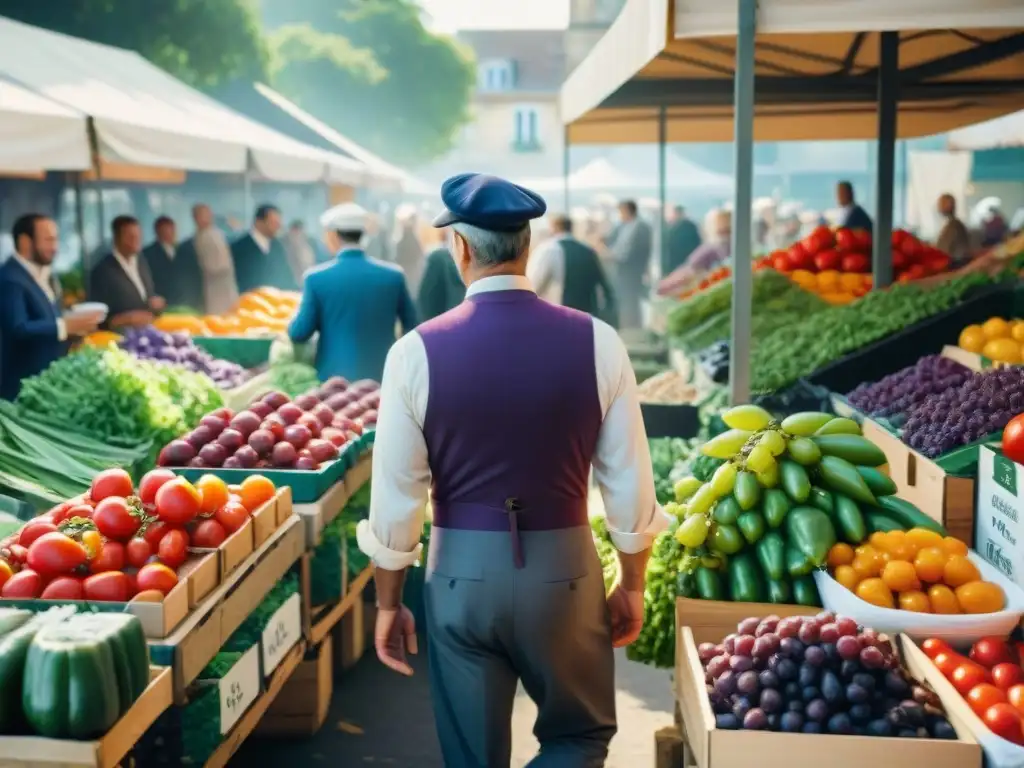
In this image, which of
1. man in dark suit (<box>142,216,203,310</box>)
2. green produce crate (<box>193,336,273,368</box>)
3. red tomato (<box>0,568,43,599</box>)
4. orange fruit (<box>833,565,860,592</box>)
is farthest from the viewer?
man in dark suit (<box>142,216,203,310</box>)

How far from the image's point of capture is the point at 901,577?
362 centimetres

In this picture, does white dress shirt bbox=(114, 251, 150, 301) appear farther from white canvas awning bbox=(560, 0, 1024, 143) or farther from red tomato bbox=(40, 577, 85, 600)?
red tomato bbox=(40, 577, 85, 600)

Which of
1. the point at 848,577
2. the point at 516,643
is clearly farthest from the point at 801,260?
the point at 516,643

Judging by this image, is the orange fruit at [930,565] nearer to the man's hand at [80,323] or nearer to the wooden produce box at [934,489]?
the wooden produce box at [934,489]

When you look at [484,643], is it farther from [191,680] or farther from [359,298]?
[359,298]

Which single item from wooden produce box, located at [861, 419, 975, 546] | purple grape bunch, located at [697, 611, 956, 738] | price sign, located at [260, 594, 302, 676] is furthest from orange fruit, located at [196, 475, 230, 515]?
wooden produce box, located at [861, 419, 975, 546]

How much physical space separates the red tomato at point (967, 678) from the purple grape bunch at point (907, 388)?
195 centimetres

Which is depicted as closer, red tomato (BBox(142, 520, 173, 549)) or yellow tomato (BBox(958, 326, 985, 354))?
red tomato (BBox(142, 520, 173, 549))

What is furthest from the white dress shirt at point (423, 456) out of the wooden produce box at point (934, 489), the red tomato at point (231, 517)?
the wooden produce box at point (934, 489)

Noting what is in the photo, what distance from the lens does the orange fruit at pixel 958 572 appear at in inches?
143

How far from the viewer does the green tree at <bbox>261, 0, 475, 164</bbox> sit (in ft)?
149

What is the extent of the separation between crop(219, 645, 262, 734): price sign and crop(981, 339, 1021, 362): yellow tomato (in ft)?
11.5

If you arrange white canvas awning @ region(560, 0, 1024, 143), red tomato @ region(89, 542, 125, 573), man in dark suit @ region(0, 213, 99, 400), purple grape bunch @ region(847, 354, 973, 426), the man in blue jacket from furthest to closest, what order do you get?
man in dark suit @ region(0, 213, 99, 400)
the man in blue jacket
purple grape bunch @ region(847, 354, 973, 426)
white canvas awning @ region(560, 0, 1024, 143)
red tomato @ region(89, 542, 125, 573)

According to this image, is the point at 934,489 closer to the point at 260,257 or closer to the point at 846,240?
the point at 846,240
